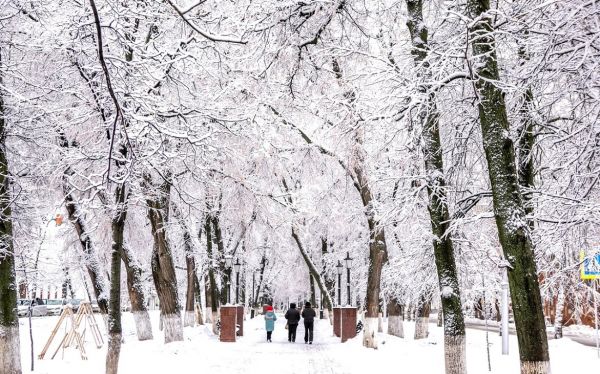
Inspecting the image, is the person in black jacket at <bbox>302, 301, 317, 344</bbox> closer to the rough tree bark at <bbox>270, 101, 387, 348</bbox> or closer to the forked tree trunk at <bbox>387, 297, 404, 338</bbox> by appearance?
the forked tree trunk at <bbox>387, 297, 404, 338</bbox>

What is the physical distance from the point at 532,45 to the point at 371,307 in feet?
41.5

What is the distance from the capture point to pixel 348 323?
23250 millimetres

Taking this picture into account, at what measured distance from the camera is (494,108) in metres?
7.99

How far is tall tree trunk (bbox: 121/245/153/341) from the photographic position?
20.5 meters

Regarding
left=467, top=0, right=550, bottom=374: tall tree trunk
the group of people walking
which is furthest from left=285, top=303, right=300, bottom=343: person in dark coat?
left=467, top=0, right=550, bottom=374: tall tree trunk

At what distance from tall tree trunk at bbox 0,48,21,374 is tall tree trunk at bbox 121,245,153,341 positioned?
27.1 feet

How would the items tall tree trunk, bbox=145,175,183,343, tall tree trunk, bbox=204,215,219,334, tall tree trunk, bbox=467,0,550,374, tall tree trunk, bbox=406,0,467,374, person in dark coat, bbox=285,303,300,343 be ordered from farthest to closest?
tall tree trunk, bbox=204,215,219,334
person in dark coat, bbox=285,303,300,343
tall tree trunk, bbox=145,175,183,343
tall tree trunk, bbox=406,0,467,374
tall tree trunk, bbox=467,0,550,374

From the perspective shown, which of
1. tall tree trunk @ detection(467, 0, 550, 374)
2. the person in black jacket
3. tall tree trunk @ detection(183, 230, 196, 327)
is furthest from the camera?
tall tree trunk @ detection(183, 230, 196, 327)

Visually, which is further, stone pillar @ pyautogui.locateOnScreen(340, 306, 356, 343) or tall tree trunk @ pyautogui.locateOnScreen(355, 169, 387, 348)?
stone pillar @ pyautogui.locateOnScreen(340, 306, 356, 343)

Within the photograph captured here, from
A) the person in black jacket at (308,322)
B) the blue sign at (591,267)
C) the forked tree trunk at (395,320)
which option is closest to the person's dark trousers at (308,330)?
the person in black jacket at (308,322)

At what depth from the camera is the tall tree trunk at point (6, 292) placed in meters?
11.2

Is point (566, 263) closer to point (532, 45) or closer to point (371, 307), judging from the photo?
point (532, 45)

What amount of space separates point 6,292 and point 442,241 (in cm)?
845

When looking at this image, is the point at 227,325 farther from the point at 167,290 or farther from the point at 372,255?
the point at 372,255
